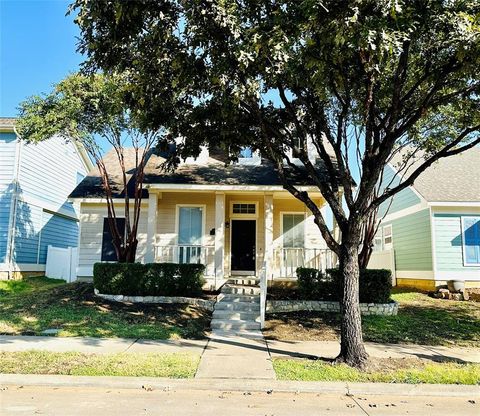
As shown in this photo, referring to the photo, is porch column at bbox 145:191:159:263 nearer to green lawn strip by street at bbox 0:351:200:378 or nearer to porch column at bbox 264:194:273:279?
porch column at bbox 264:194:273:279

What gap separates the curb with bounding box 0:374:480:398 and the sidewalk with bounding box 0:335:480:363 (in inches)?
50.4

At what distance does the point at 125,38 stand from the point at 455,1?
532cm

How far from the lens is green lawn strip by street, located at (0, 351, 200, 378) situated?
6061mm

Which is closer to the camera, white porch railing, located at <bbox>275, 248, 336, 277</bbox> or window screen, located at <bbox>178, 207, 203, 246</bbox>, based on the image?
white porch railing, located at <bbox>275, 248, 336, 277</bbox>

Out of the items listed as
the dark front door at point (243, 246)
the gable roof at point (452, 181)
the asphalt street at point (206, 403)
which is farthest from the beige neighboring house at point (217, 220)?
the asphalt street at point (206, 403)

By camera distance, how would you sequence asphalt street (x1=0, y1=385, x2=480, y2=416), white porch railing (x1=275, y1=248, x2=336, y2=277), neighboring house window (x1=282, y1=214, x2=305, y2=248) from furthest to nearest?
neighboring house window (x1=282, y1=214, x2=305, y2=248), white porch railing (x1=275, y1=248, x2=336, y2=277), asphalt street (x1=0, y1=385, x2=480, y2=416)

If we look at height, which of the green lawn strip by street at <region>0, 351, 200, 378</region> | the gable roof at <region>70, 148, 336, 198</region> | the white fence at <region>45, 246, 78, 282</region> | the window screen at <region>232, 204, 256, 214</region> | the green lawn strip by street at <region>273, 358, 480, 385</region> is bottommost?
the green lawn strip by street at <region>273, 358, 480, 385</region>

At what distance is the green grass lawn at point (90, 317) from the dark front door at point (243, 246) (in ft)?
12.2

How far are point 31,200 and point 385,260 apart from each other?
1603 centimetres

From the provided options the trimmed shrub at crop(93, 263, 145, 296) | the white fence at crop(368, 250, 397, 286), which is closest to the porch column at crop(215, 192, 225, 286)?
the trimmed shrub at crop(93, 263, 145, 296)

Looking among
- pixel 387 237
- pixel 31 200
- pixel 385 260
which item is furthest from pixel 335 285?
pixel 31 200

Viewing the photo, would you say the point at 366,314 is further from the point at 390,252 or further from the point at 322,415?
the point at 390,252

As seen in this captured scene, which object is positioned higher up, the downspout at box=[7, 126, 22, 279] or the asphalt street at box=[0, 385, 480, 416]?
the downspout at box=[7, 126, 22, 279]

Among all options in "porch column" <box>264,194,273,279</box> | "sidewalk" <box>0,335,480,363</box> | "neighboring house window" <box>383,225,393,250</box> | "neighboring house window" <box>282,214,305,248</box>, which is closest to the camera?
"sidewalk" <box>0,335,480,363</box>
